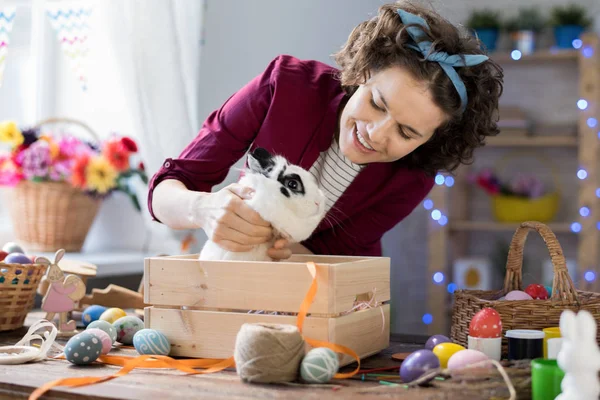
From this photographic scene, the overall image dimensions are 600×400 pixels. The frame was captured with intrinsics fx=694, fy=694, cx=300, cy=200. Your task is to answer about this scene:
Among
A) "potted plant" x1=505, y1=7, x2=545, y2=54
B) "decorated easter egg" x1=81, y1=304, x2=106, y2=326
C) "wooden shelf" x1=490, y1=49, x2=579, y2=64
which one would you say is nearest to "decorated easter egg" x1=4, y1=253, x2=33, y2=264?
"decorated easter egg" x1=81, y1=304, x2=106, y2=326

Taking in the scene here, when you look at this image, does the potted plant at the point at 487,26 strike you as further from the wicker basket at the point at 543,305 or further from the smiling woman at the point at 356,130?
the wicker basket at the point at 543,305

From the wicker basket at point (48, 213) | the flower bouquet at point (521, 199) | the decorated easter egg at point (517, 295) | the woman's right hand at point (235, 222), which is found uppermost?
the flower bouquet at point (521, 199)

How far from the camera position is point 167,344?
1.16m

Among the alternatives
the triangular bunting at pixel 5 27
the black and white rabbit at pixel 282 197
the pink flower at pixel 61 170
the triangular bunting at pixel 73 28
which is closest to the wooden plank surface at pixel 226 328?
the black and white rabbit at pixel 282 197

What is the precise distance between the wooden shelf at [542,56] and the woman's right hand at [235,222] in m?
2.20

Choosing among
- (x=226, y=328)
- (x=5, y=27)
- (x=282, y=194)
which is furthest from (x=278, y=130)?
(x=5, y=27)

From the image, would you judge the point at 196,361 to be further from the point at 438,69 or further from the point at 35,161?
the point at 35,161

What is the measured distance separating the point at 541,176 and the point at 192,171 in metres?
2.50

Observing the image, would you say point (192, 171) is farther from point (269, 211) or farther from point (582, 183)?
point (582, 183)

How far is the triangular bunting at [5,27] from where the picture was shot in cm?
234

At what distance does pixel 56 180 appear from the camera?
7.43ft

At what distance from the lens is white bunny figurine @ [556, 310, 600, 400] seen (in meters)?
0.81

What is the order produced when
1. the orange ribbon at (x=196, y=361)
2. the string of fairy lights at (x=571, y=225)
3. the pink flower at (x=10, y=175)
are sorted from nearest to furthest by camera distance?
the orange ribbon at (x=196, y=361)
the pink flower at (x=10, y=175)
the string of fairy lights at (x=571, y=225)

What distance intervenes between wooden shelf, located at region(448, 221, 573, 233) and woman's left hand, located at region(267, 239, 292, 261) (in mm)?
2266
